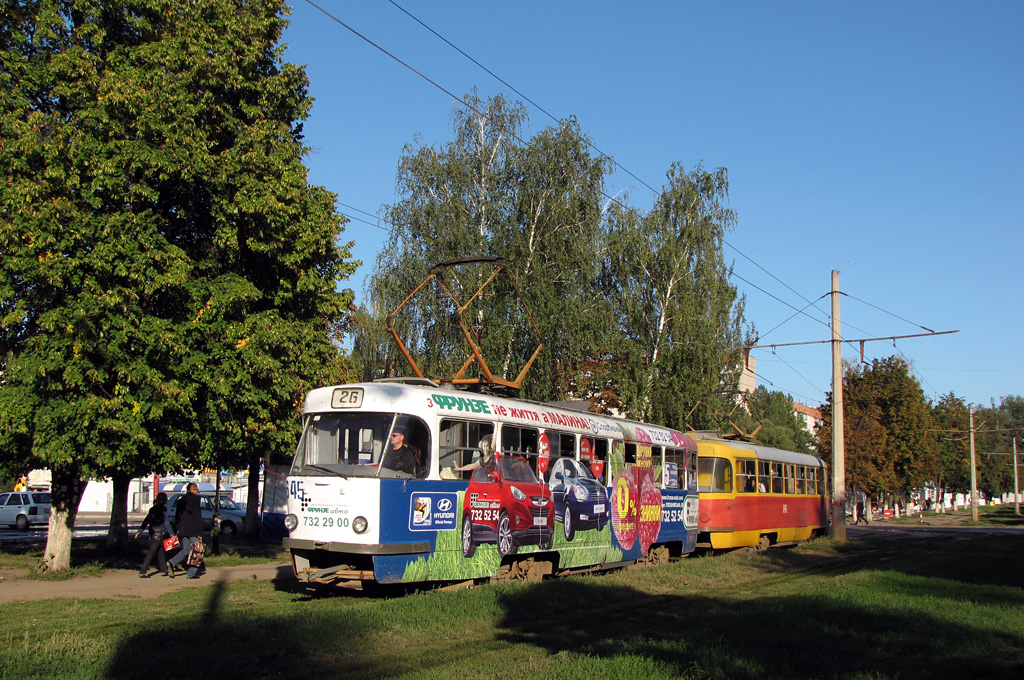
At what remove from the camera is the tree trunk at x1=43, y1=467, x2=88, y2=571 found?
53.8 feet

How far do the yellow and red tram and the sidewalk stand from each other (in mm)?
10649

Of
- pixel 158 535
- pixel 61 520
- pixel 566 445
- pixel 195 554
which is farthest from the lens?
pixel 61 520

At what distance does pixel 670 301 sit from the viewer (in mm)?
37188

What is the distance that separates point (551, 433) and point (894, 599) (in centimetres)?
584

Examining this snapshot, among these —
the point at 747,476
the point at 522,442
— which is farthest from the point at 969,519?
the point at 522,442

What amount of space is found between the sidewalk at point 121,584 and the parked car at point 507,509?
444 centimetres

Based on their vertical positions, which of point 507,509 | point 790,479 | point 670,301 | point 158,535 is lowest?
point 158,535

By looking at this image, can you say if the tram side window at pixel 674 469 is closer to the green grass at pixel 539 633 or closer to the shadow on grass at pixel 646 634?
the green grass at pixel 539 633

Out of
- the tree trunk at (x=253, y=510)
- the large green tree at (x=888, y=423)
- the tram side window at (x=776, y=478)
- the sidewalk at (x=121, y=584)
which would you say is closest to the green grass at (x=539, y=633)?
the sidewalk at (x=121, y=584)

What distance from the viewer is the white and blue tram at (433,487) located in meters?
11.6

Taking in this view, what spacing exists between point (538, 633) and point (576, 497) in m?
5.61

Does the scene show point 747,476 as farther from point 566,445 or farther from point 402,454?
point 402,454

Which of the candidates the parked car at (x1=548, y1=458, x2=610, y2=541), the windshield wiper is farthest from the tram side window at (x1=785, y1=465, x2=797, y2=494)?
the windshield wiper

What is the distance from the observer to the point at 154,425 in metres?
16.0
